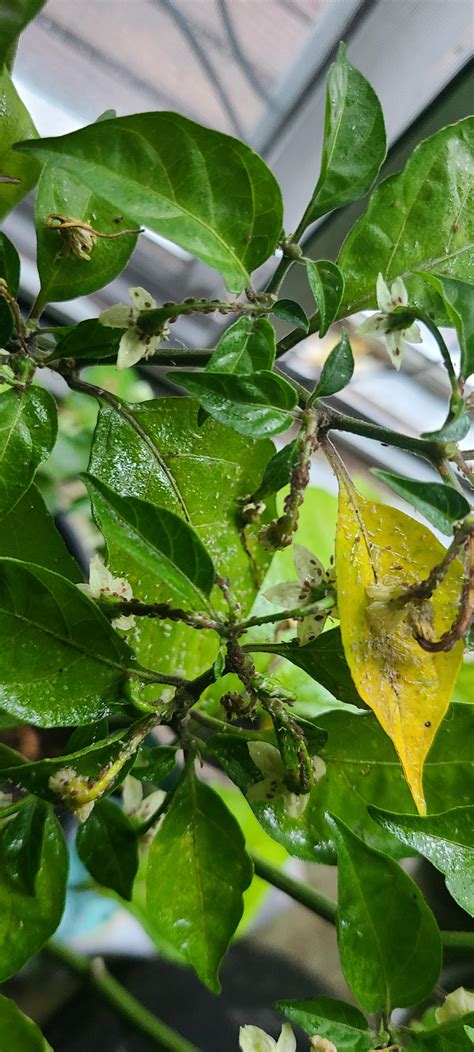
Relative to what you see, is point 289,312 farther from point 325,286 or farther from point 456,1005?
point 456,1005

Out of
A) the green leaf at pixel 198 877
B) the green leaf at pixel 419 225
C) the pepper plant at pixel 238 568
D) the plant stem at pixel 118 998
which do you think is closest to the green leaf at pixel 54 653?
the pepper plant at pixel 238 568

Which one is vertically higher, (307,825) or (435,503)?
(435,503)

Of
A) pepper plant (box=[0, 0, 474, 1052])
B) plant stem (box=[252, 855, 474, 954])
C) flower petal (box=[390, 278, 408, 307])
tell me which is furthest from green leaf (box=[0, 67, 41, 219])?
plant stem (box=[252, 855, 474, 954])

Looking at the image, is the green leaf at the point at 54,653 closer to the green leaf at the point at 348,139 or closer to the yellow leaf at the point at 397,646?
the yellow leaf at the point at 397,646

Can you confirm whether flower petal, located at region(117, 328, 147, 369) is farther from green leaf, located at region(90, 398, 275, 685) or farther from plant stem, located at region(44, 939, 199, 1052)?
plant stem, located at region(44, 939, 199, 1052)

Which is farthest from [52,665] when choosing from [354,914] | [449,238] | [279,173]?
[279,173]

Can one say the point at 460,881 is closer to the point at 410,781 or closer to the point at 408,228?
the point at 410,781
